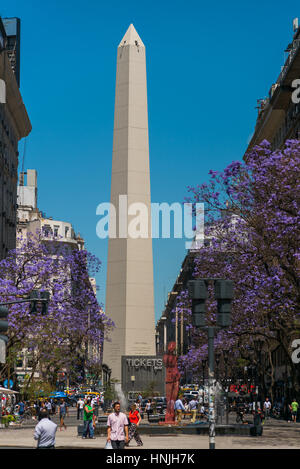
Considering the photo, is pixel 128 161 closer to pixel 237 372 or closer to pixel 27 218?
pixel 237 372

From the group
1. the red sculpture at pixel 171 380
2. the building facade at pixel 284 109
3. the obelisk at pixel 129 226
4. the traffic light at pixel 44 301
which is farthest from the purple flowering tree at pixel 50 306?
the building facade at pixel 284 109

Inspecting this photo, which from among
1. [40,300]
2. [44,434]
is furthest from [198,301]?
[40,300]

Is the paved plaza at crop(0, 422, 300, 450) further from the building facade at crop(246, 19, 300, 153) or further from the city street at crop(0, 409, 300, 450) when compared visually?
the building facade at crop(246, 19, 300, 153)

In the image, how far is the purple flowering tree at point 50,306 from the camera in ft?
157

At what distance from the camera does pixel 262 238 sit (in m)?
33.7

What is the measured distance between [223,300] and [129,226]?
4044 cm

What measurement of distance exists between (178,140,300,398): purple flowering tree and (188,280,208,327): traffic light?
1438 centimetres

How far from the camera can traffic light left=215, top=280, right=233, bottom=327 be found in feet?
55.4

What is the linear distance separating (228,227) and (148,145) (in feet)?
74.8

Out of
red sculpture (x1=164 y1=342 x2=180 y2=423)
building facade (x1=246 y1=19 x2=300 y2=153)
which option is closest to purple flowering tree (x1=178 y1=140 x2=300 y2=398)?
red sculpture (x1=164 y1=342 x2=180 y2=423)

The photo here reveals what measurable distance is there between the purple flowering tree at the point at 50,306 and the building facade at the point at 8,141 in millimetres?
12102

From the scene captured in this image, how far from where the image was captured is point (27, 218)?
125688 millimetres

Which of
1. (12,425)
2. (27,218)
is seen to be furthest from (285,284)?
(27,218)

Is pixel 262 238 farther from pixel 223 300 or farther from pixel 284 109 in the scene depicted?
pixel 284 109
